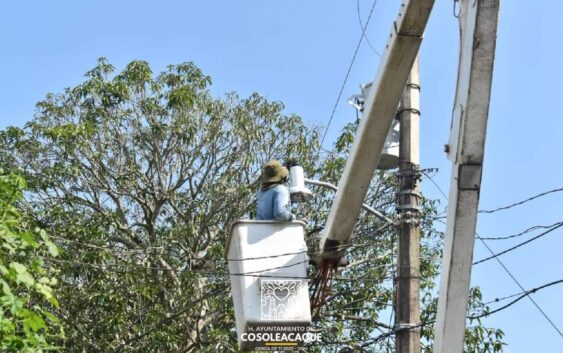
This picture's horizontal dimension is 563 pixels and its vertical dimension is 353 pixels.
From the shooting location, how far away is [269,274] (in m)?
9.04

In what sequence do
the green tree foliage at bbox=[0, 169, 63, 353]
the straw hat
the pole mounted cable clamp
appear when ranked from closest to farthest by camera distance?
the green tree foliage at bbox=[0, 169, 63, 353], the pole mounted cable clamp, the straw hat

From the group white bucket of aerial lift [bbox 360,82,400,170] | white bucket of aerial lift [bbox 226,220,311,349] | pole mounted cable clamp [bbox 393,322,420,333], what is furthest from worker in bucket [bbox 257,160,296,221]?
pole mounted cable clamp [bbox 393,322,420,333]

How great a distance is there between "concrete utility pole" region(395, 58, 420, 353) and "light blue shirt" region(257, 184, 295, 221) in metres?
0.96

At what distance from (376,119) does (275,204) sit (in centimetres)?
151

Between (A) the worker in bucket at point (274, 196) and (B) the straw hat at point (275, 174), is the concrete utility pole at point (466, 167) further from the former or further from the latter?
(B) the straw hat at point (275, 174)

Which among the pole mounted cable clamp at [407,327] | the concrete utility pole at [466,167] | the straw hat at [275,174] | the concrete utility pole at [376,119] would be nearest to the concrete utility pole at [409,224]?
the pole mounted cable clamp at [407,327]

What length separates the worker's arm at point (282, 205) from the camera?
370 inches

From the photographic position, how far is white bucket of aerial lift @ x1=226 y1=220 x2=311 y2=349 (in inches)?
353

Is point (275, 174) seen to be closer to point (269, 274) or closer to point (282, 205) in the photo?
point (282, 205)

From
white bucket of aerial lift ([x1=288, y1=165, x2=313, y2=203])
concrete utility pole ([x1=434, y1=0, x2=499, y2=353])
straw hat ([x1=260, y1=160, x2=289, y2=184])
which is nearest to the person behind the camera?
concrete utility pole ([x1=434, y1=0, x2=499, y2=353])

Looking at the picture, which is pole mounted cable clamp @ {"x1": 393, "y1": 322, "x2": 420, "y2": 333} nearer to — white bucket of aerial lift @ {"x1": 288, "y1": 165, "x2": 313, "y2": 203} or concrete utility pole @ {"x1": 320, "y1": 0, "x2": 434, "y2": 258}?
concrete utility pole @ {"x1": 320, "y1": 0, "x2": 434, "y2": 258}

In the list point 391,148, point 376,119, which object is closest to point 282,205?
point 391,148

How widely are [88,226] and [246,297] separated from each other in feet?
31.1

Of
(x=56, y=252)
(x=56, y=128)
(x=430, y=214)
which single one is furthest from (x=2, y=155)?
(x=56, y=252)
